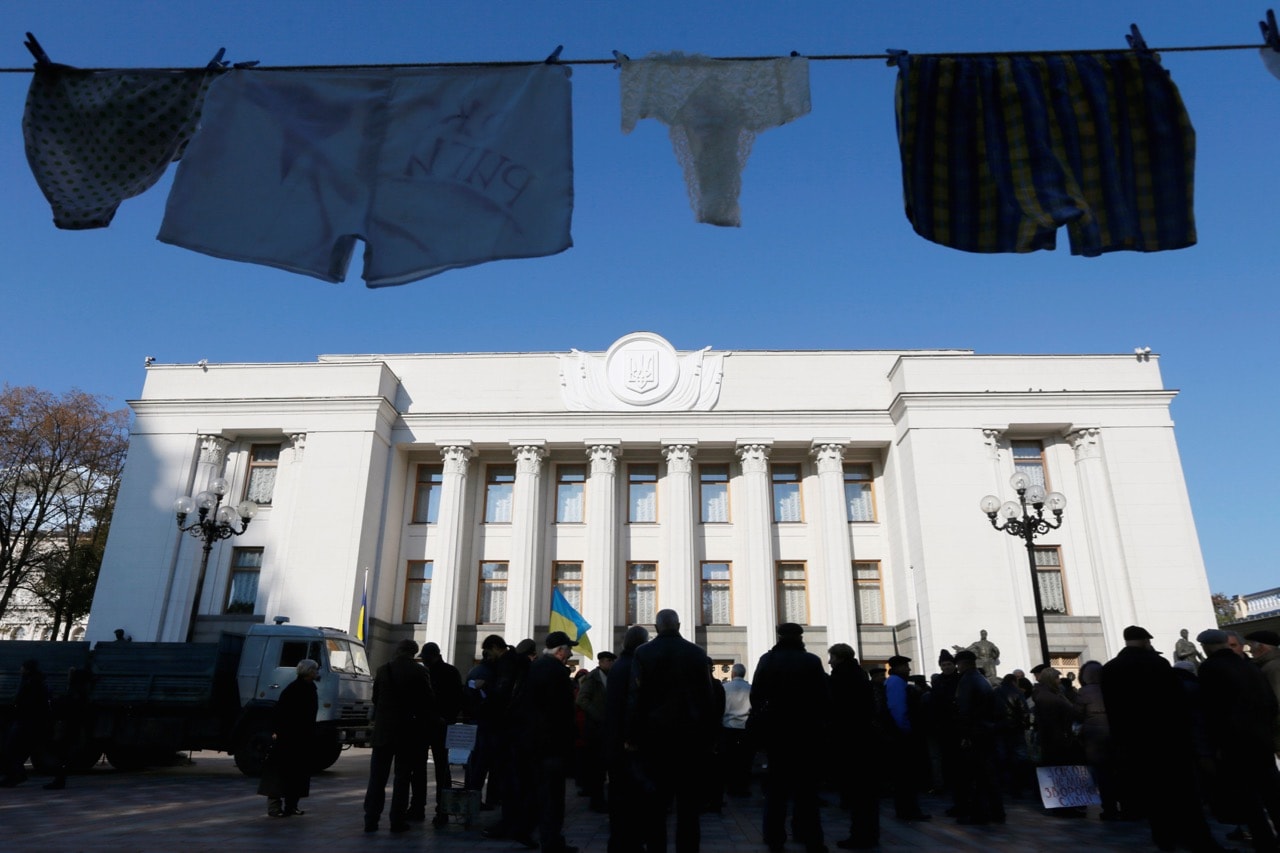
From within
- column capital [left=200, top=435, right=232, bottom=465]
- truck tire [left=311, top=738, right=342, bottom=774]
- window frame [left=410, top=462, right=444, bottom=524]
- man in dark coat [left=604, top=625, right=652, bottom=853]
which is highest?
column capital [left=200, top=435, right=232, bottom=465]

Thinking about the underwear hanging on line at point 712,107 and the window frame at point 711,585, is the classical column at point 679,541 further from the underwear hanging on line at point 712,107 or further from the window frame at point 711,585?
the underwear hanging on line at point 712,107

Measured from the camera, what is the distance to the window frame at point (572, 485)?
27.9 m

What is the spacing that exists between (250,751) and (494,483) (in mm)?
16638

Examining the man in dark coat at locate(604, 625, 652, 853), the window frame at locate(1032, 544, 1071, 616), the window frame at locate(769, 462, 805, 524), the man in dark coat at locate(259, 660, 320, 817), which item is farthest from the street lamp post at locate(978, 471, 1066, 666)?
the man in dark coat at locate(259, 660, 320, 817)

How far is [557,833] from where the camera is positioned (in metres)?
5.91

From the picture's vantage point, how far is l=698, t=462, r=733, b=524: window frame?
90.8ft

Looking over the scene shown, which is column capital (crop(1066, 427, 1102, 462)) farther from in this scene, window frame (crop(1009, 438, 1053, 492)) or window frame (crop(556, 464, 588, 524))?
window frame (crop(556, 464, 588, 524))

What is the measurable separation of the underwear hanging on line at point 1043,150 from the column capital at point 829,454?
815 inches

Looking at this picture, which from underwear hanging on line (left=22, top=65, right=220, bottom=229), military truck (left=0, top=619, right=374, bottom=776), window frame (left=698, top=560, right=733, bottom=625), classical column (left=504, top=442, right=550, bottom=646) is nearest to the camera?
underwear hanging on line (left=22, top=65, right=220, bottom=229)

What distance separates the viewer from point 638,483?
28.3m

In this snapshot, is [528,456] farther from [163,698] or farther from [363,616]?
[163,698]

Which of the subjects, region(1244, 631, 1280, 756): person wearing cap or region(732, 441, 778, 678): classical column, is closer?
region(1244, 631, 1280, 756): person wearing cap

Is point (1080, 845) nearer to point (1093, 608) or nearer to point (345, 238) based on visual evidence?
point (345, 238)

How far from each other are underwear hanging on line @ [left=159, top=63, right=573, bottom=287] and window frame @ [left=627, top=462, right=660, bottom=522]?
2196 centimetres
